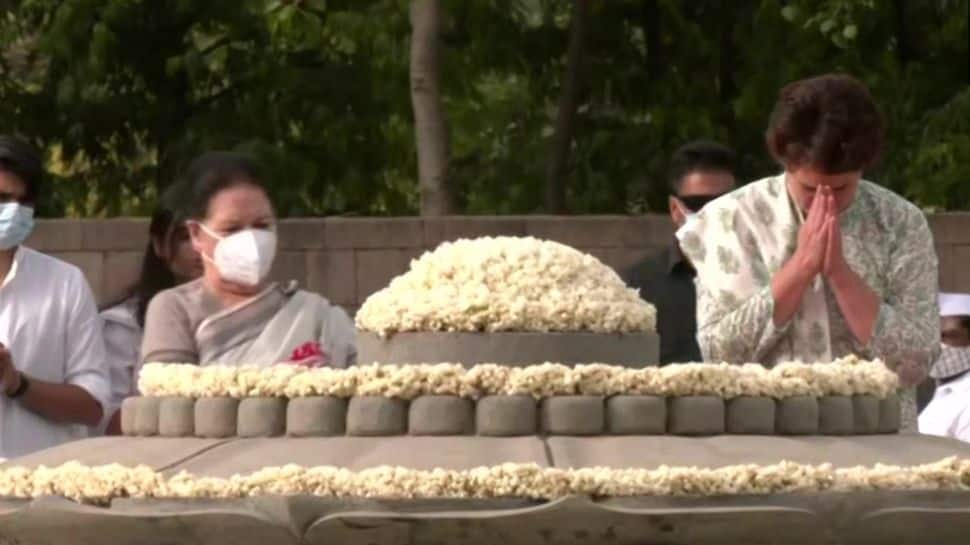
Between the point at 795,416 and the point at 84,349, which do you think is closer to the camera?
the point at 795,416

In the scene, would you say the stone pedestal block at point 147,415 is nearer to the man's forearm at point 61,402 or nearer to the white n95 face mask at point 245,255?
the white n95 face mask at point 245,255

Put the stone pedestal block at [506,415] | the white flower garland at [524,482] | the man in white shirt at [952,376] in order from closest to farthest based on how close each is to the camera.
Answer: the white flower garland at [524,482], the stone pedestal block at [506,415], the man in white shirt at [952,376]

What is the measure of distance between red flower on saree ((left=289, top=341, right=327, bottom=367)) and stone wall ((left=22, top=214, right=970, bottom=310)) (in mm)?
3838

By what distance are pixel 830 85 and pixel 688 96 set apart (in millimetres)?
10267

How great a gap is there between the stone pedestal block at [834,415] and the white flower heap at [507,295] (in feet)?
1.03

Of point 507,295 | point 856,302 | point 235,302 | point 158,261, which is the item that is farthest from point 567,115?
point 507,295

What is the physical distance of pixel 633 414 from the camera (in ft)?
13.5

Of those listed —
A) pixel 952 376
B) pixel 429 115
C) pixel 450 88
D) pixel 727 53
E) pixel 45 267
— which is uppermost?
pixel 727 53

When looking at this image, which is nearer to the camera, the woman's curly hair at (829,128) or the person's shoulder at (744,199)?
the woman's curly hair at (829,128)

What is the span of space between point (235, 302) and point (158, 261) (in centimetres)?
101

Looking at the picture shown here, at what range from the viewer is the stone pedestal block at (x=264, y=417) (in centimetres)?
421

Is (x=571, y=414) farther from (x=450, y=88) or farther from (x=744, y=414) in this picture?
(x=450, y=88)

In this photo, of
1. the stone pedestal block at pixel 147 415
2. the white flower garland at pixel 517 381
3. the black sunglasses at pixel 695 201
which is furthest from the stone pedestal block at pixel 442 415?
the black sunglasses at pixel 695 201

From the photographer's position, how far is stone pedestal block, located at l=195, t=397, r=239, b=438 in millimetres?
4277
